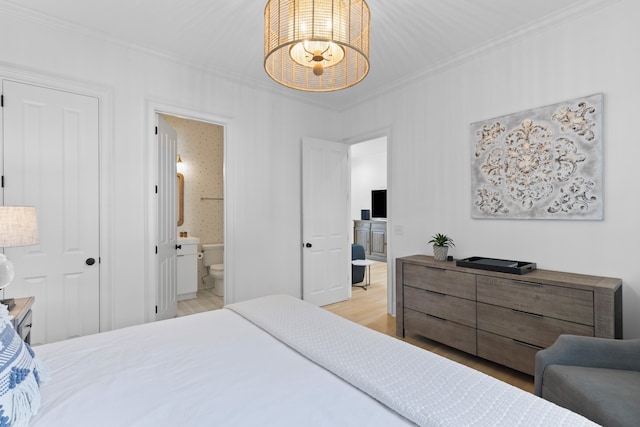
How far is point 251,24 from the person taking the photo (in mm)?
2494

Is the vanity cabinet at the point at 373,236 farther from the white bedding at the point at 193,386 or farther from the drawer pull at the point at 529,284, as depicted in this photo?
the white bedding at the point at 193,386

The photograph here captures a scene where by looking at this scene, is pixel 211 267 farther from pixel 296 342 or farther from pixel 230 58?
pixel 296 342

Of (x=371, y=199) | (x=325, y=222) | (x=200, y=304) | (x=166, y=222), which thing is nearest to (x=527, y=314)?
(x=325, y=222)

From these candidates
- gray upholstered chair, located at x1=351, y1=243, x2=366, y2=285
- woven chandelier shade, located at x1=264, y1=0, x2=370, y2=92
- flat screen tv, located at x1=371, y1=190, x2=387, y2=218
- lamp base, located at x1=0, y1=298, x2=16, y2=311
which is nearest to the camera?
woven chandelier shade, located at x1=264, y1=0, x2=370, y2=92

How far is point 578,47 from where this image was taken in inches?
91.5

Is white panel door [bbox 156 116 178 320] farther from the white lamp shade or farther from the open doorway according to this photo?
the open doorway

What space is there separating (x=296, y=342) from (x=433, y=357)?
0.59 m

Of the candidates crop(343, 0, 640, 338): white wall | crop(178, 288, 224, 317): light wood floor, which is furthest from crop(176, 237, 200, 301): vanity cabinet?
crop(343, 0, 640, 338): white wall

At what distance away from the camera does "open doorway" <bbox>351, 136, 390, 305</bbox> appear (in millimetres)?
7320

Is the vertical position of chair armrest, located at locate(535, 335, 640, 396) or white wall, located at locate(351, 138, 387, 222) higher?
white wall, located at locate(351, 138, 387, 222)

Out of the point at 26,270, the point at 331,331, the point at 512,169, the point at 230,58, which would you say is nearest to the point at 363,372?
the point at 331,331

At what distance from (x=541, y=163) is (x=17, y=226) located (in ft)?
11.5

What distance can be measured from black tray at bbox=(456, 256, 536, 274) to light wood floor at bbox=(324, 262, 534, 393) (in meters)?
0.78

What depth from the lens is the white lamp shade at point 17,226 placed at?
5.43 ft
